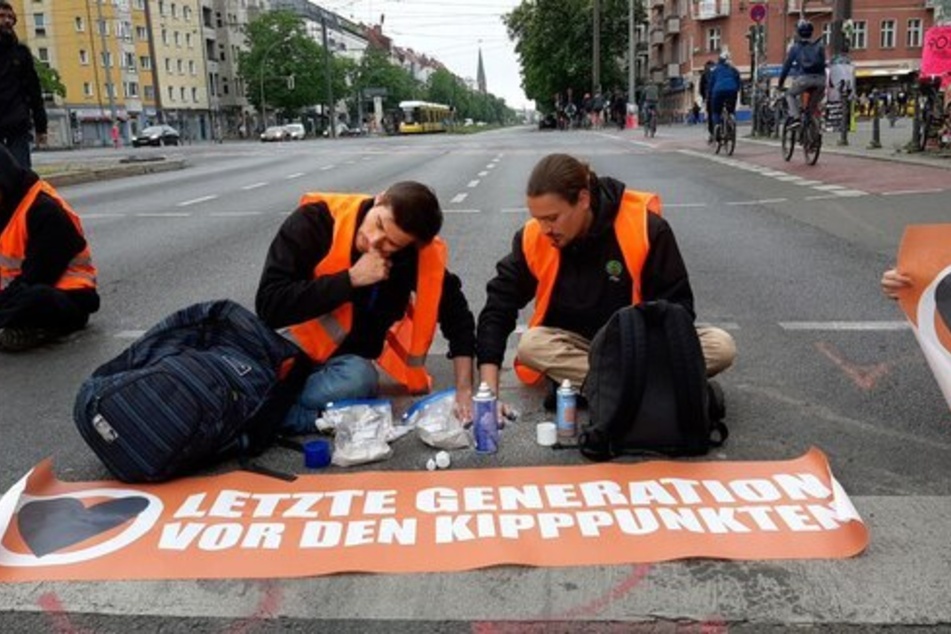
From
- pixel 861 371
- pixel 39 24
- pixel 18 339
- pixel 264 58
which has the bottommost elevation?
pixel 861 371

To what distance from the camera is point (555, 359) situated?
4082mm

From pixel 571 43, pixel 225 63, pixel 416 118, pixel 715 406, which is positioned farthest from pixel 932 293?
pixel 225 63

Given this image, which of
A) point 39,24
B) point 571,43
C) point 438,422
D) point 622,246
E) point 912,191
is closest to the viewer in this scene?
point 438,422

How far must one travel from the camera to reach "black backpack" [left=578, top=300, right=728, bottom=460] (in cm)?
343

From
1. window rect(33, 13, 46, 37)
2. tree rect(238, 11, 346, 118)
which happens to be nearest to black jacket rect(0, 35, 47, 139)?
window rect(33, 13, 46, 37)

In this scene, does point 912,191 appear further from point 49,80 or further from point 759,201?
point 49,80

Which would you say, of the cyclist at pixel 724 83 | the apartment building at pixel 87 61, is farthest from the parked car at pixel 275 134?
the cyclist at pixel 724 83

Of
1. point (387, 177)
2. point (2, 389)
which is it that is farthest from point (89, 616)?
point (387, 177)

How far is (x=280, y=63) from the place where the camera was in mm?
92750

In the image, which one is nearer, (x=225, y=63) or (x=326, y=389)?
(x=326, y=389)

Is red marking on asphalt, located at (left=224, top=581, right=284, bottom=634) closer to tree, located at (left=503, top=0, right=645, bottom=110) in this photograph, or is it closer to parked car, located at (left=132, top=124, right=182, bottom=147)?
parked car, located at (left=132, top=124, right=182, bottom=147)

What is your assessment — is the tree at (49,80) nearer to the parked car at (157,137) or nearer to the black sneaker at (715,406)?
the parked car at (157,137)

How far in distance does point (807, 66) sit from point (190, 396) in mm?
14044

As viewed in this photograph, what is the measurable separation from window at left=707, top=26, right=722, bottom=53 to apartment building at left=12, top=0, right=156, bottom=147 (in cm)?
4626
